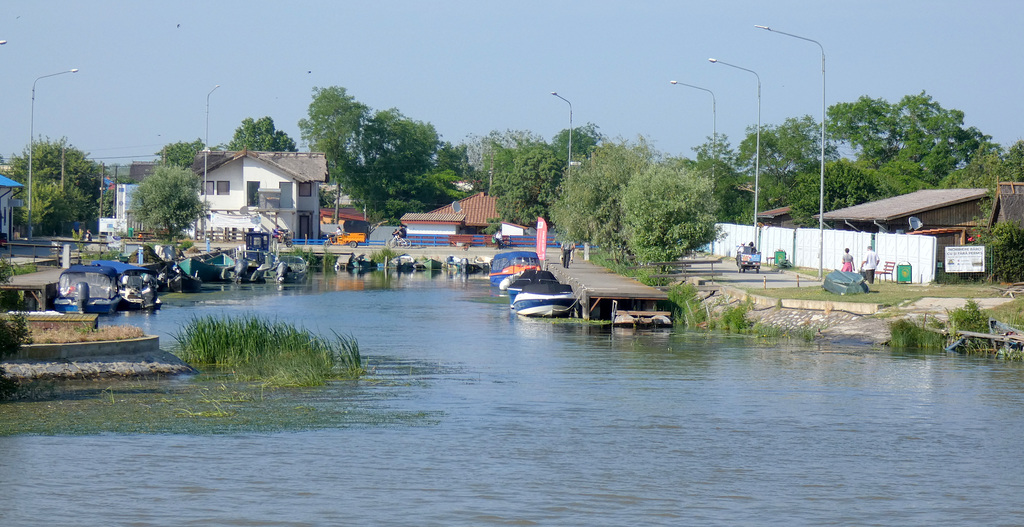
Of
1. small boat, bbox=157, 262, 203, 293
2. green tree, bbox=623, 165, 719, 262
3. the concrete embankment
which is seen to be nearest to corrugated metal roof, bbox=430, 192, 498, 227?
small boat, bbox=157, 262, 203, 293

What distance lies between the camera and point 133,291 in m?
40.3

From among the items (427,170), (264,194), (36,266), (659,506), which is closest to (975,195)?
(659,506)

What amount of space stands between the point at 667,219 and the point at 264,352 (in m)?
22.2

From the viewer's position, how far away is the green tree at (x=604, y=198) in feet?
168

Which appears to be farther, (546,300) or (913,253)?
(913,253)

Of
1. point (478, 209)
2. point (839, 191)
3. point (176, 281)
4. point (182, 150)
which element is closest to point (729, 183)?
point (839, 191)

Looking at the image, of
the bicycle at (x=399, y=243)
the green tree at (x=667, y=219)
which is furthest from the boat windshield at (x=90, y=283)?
the bicycle at (x=399, y=243)

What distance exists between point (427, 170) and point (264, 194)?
35.9 m

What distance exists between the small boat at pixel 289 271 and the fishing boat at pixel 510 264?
1220 cm

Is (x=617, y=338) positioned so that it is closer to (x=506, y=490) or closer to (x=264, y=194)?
(x=506, y=490)

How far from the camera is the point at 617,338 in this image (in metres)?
32.0

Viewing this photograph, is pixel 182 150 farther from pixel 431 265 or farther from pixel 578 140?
pixel 431 265

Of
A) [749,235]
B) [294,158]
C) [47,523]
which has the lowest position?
[47,523]

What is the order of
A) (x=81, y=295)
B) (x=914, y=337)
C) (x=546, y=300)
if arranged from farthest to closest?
(x=546, y=300), (x=81, y=295), (x=914, y=337)
